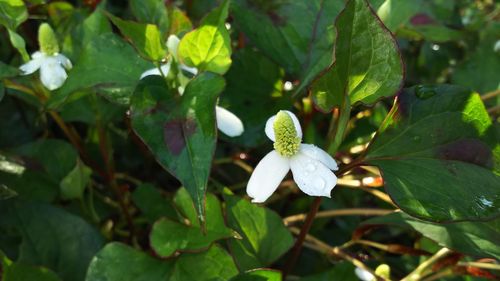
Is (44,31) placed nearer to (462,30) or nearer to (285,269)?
(285,269)

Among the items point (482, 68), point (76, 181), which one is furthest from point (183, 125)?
point (482, 68)

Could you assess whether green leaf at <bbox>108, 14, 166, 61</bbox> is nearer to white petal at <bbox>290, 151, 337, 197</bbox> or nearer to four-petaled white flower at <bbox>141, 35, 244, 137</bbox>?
four-petaled white flower at <bbox>141, 35, 244, 137</bbox>

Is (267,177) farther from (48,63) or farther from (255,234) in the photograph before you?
(48,63)

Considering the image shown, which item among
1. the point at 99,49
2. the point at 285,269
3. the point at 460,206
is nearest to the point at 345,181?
the point at 285,269

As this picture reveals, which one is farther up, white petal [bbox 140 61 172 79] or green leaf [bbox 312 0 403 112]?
green leaf [bbox 312 0 403 112]

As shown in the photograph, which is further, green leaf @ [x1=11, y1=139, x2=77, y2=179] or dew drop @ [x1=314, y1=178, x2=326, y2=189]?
green leaf @ [x1=11, y1=139, x2=77, y2=179]

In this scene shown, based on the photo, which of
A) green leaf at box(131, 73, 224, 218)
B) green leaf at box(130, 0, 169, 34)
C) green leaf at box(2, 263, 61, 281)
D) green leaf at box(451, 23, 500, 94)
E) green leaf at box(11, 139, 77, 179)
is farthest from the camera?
green leaf at box(451, 23, 500, 94)

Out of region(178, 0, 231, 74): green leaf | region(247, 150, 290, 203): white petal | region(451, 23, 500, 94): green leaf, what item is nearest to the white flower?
region(247, 150, 290, 203): white petal
